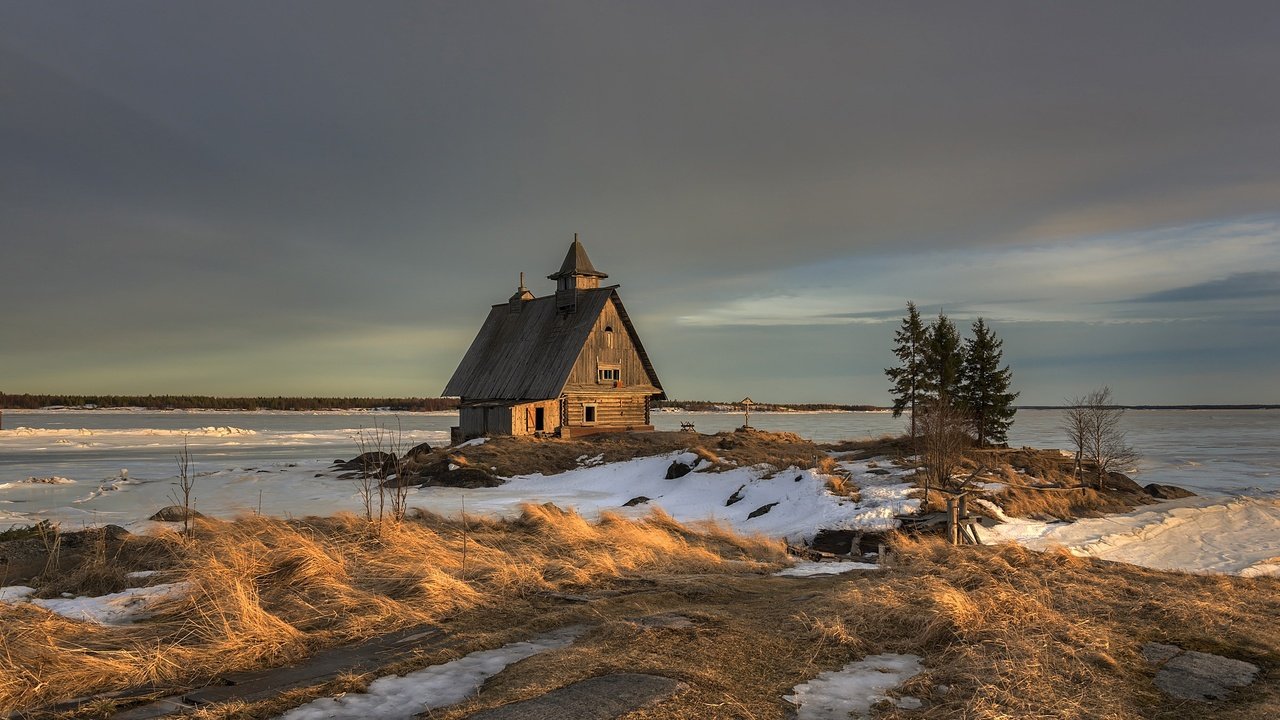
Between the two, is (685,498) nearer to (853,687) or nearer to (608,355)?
(853,687)

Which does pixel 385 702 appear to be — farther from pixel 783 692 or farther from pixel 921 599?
pixel 921 599

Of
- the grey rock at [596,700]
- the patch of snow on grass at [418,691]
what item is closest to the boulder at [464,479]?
the patch of snow on grass at [418,691]

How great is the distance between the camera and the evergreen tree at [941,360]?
40.9 m

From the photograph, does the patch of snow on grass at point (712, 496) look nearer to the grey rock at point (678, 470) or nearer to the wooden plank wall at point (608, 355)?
the grey rock at point (678, 470)

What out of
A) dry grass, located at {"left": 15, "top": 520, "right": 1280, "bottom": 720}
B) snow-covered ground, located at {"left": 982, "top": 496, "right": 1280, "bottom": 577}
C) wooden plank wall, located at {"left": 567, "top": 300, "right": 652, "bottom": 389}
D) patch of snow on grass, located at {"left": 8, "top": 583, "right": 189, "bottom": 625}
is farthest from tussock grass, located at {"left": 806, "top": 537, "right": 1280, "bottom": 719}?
wooden plank wall, located at {"left": 567, "top": 300, "right": 652, "bottom": 389}

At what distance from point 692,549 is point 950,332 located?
33.5 m

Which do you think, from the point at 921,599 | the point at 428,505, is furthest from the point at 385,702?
the point at 428,505

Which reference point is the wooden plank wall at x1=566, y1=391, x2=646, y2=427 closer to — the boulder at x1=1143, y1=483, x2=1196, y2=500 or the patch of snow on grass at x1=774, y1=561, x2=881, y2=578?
the boulder at x1=1143, y1=483, x2=1196, y2=500

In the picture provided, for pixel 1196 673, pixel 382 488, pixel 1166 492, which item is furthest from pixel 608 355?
pixel 1196 673

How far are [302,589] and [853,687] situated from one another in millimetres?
5755

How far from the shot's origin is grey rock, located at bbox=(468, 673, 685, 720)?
4.88m

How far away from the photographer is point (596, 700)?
513 centimetres

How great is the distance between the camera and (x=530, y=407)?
134 feet

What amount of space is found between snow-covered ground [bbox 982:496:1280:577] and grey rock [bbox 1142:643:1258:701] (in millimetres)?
10080
